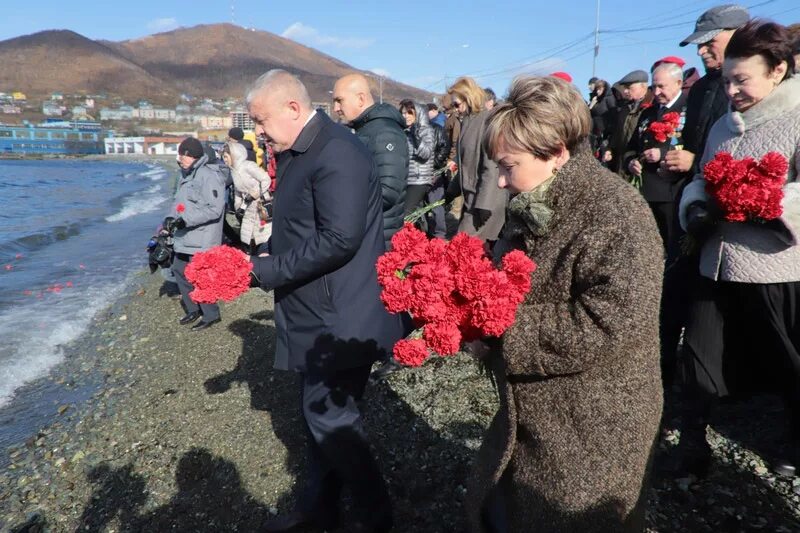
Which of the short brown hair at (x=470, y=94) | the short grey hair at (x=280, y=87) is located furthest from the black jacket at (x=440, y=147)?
the short grey hair at (x=280, y=87)

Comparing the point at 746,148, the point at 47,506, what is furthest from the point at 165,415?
the point at 746,148

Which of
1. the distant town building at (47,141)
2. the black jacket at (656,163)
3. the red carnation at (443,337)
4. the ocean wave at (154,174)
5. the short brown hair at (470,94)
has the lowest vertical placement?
the distant town building at (47,141)

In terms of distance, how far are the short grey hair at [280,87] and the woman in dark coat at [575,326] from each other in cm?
115

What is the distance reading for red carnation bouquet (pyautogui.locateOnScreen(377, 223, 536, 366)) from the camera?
1.42m

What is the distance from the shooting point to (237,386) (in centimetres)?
492

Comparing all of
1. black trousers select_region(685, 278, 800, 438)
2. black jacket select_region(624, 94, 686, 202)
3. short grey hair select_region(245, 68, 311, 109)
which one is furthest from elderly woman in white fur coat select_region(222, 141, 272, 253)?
black trousers select_region(685, 278, 800, 438)

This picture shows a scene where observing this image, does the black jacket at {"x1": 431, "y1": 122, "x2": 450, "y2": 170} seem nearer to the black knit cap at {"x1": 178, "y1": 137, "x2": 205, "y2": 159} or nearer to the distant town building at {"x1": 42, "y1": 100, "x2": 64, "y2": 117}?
the black knit cap at {"x1": 178, "y1": 137, "x2": 205, "y2": 159}

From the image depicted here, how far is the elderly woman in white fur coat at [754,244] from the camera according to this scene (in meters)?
2.24

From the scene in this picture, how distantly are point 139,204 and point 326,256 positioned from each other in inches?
1032

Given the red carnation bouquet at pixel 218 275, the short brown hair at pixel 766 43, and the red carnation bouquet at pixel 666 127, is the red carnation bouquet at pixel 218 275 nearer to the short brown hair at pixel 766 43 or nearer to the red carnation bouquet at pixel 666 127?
the short brown hair at pixel 766 43

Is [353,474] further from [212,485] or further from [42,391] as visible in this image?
[42,391]

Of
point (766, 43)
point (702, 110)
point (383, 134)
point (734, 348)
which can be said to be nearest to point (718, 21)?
point (702, 110)

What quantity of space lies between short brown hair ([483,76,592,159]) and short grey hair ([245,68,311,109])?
3.95ft

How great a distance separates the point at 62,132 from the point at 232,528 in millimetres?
118309
